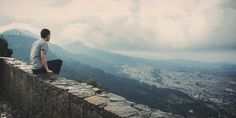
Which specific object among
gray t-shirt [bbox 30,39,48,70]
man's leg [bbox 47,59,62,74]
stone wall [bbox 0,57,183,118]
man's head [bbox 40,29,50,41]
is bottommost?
stone wall [bbox 0,57,183,118]

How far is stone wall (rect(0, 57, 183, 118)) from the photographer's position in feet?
17.2

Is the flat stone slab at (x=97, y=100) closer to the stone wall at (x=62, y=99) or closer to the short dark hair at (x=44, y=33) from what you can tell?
the stone wall at (x=62, y=99)

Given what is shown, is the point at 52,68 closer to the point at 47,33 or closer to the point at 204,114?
the point at 47,33

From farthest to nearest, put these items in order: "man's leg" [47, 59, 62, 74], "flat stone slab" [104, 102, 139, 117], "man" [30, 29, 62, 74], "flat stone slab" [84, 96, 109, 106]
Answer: "man's leg" [47, 59, 62, 74] → "man" [30, 29, 62, 74] → "flat stone slab" [84, 96, 109, 106] → "flat stone slab" [104, 102, 139, 117]

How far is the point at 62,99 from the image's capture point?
21.9 feet

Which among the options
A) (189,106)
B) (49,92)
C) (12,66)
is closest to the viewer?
(49,92)

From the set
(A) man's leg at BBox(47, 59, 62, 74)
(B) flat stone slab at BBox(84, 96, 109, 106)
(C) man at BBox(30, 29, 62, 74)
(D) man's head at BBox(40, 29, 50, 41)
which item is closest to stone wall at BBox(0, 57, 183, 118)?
(B) flat stone slab at BBox(84, 96, 109, 106)

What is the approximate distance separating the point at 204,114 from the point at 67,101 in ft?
556

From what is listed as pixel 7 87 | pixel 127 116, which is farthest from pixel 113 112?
→ pixel 7 87

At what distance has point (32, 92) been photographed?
8.14 m

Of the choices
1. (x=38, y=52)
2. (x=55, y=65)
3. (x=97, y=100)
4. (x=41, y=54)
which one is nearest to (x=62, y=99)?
(x=97, y=100)

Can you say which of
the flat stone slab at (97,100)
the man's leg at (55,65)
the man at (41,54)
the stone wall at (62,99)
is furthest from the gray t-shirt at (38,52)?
the flat stone slab at (97,100)

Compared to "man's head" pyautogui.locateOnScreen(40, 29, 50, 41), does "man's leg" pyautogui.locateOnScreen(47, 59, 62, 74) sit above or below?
below

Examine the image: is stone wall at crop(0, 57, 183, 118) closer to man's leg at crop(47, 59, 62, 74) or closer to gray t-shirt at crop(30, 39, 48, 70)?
gray t-shirt at crop(30, 39, 48, 70)
